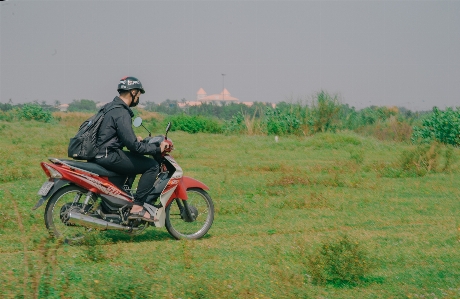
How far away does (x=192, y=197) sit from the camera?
30.6 ft

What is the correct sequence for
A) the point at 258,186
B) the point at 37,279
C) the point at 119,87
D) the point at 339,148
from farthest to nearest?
the point at 339,148 < the point at 258,186 < the point at 119,87 < the point at 37,279

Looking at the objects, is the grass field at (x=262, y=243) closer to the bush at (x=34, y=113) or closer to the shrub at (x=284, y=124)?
the shrub at (x=284, y=124)

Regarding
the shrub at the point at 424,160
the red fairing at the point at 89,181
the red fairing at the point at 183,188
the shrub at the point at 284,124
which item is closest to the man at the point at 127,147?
the red fairing at the point at 89,181

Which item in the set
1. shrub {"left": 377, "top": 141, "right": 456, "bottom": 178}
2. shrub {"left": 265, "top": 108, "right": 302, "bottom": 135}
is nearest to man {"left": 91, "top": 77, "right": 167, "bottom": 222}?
shrub {"left": 377, "top": 141, "right": 456, "bottom": 178}

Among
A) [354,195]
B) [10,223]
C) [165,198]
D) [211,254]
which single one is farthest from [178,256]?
[354,195]

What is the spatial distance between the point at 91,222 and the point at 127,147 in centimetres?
101

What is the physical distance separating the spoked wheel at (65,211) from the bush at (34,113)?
37.7 m

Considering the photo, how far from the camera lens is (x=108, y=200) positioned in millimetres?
8453

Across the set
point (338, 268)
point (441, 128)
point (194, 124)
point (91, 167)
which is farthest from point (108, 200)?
point (194, 124)

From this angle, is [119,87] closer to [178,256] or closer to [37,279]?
[178,256]

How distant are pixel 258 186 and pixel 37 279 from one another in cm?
999

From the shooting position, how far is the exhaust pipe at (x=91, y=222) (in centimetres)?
819

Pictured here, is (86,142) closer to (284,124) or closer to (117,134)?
(117,134)

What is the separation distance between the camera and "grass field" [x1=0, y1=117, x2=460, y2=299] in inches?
226
